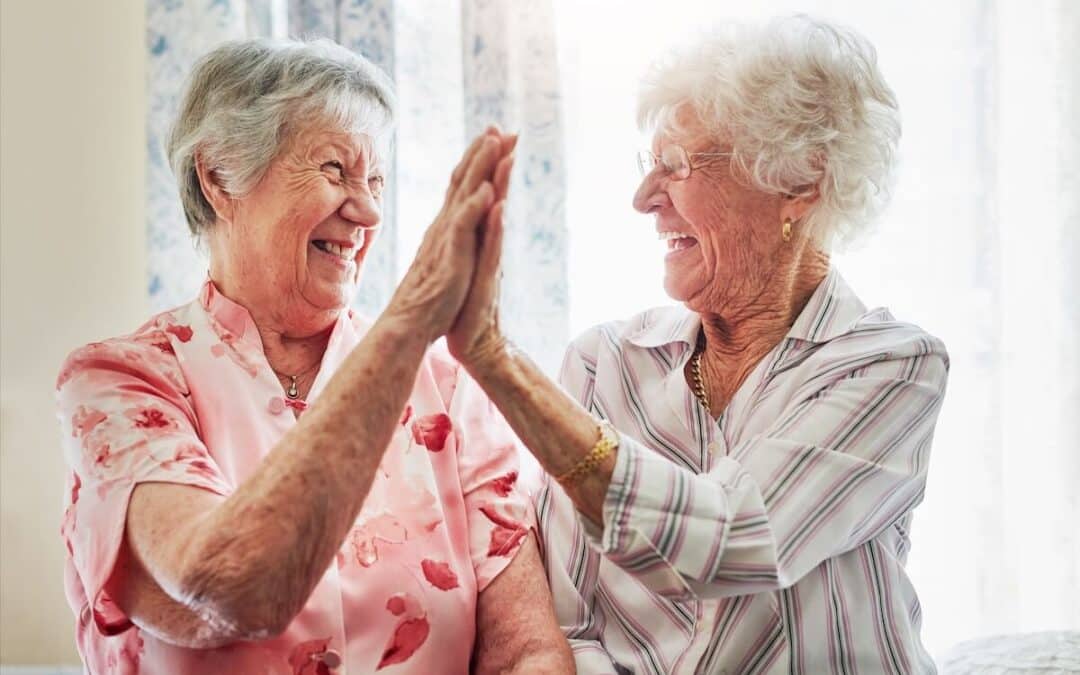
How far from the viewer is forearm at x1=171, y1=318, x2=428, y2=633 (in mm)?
1118

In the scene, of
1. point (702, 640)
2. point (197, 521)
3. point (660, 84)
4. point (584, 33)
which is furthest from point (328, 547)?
point (584, 33)

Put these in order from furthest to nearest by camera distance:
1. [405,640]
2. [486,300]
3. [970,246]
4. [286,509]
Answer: [970,246]
[405,640]
[486,300]
[286,509]

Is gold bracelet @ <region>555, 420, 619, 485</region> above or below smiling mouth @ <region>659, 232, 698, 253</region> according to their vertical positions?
below


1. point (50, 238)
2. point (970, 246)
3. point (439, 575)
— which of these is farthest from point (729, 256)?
point (50, 238)

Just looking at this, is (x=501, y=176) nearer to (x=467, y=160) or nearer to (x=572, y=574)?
(x=467, y=160)

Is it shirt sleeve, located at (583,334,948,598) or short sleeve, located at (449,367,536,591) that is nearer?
shirt sleeve, located at (583,334,948,598)

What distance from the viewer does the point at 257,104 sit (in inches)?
59.7

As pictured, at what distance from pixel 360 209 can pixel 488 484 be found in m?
0.45

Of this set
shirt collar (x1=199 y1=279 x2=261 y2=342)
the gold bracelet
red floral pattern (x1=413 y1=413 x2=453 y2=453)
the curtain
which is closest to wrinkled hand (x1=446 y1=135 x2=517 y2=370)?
the gold bracelet

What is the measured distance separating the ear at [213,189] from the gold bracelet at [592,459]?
0.68 m

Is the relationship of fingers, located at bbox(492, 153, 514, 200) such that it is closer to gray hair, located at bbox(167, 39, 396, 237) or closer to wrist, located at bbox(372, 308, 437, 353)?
wrist, located at bbox(372, 308, 437, 353)

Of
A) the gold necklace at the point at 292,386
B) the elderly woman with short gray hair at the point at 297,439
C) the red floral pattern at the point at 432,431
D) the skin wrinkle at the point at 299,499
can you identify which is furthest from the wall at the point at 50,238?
the skin wrinkle at the point at 299,499

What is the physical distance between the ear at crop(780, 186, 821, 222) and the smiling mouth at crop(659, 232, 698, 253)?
144mm

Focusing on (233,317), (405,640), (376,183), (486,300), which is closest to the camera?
(486,300)
